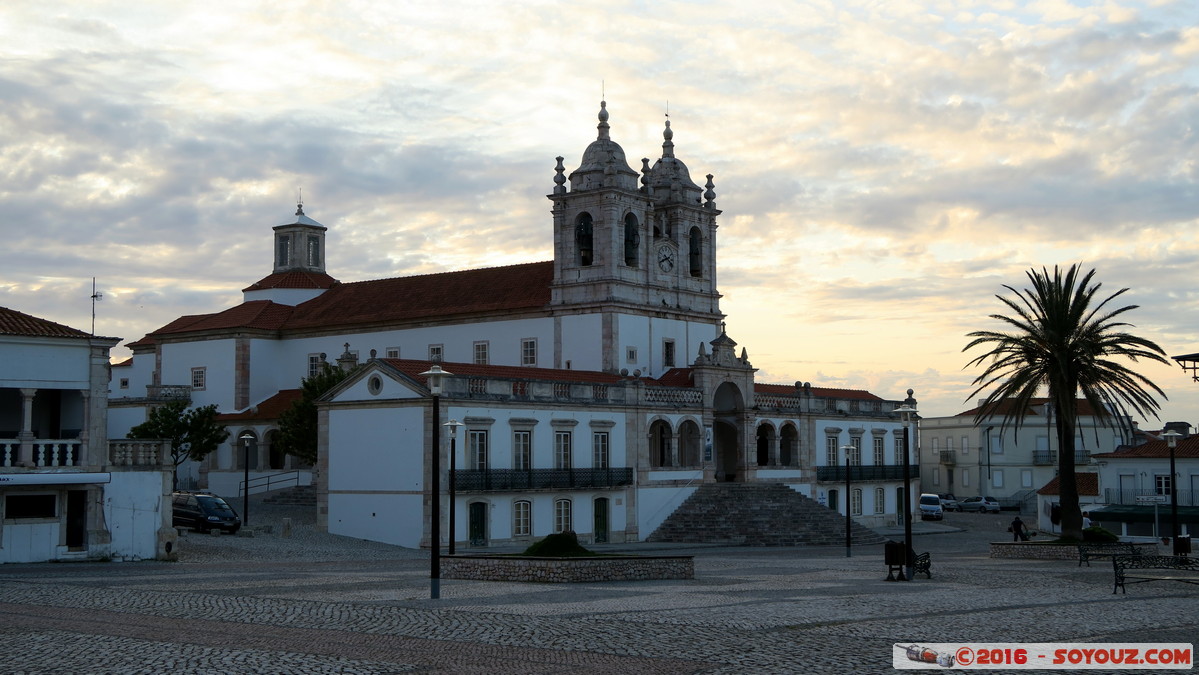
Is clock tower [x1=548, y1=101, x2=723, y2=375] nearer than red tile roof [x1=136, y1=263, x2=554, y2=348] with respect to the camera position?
Yes

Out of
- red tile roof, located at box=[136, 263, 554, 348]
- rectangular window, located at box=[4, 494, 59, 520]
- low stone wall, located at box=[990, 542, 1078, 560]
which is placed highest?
red tile roof, located at box=[136, 263, 554, 348]

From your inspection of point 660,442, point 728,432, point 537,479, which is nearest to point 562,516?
point 537,479

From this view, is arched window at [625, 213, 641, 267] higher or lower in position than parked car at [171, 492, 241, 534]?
higher

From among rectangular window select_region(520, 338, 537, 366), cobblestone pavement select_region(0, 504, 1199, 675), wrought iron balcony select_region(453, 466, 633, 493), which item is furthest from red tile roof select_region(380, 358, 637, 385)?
cobblestone pavement select_region(0, 504, 1199, 675)

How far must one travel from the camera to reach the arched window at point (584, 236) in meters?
63.8

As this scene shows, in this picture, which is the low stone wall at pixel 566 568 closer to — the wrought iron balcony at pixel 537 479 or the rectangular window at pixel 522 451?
the wrought iron balcony at pixel 537 479

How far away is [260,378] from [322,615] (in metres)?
50.6

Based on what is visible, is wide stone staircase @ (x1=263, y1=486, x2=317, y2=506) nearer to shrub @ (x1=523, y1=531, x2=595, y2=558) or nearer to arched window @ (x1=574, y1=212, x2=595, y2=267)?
arched window @ (x1=574, y1=212, x2=595, y2=267)

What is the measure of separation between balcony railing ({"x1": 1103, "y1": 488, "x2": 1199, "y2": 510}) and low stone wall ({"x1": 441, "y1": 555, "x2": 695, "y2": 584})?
115ft

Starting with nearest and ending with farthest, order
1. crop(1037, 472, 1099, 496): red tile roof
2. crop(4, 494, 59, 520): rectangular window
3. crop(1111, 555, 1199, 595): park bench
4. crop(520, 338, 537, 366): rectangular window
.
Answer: crop(1111, 555, 1199, 595): park bench, crop(4, 494, 59, 520): rectangular window, crop(520, 338, 537, 366): rectangular window, crop(1037, 472, 1099, 496): red tile roof

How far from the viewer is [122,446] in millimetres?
36312

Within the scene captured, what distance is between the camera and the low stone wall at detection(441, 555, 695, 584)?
29.1m

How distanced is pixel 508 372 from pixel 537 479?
506 centimetres

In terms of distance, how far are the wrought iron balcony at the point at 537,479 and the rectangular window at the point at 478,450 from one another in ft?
0.66
